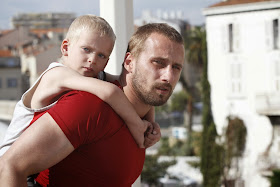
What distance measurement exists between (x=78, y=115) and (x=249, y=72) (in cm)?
1489

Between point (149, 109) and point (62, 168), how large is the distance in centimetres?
29

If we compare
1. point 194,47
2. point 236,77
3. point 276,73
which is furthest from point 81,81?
point 194,47

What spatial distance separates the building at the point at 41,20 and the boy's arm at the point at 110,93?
27447 mm

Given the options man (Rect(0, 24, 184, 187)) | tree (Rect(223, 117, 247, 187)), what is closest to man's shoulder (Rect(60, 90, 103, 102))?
man (Rect(0, 24, 184, 187))

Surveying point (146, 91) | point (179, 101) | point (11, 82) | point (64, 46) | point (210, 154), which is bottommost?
point (210, 154)

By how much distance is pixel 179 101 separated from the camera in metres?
25.2

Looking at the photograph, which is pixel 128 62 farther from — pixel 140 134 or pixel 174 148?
pixel 174 148

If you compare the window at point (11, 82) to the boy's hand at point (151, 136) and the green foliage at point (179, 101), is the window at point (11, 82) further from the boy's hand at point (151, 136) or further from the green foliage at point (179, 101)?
the boy's hand at point (151, 136)

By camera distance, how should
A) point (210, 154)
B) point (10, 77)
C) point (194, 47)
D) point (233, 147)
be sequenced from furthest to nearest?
point (10, 77), point (194, 47), point (210, 154), point (233, 147)

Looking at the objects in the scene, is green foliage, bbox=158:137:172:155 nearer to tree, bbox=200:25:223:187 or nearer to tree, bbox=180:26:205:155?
tree, bbox=180:26:205:155

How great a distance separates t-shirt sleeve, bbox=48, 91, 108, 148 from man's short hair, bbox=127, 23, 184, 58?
6.3 inches

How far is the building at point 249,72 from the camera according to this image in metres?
14.1

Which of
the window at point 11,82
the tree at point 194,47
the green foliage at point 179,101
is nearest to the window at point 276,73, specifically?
the tree at point 194,47

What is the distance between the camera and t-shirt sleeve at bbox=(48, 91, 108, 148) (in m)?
0.96
